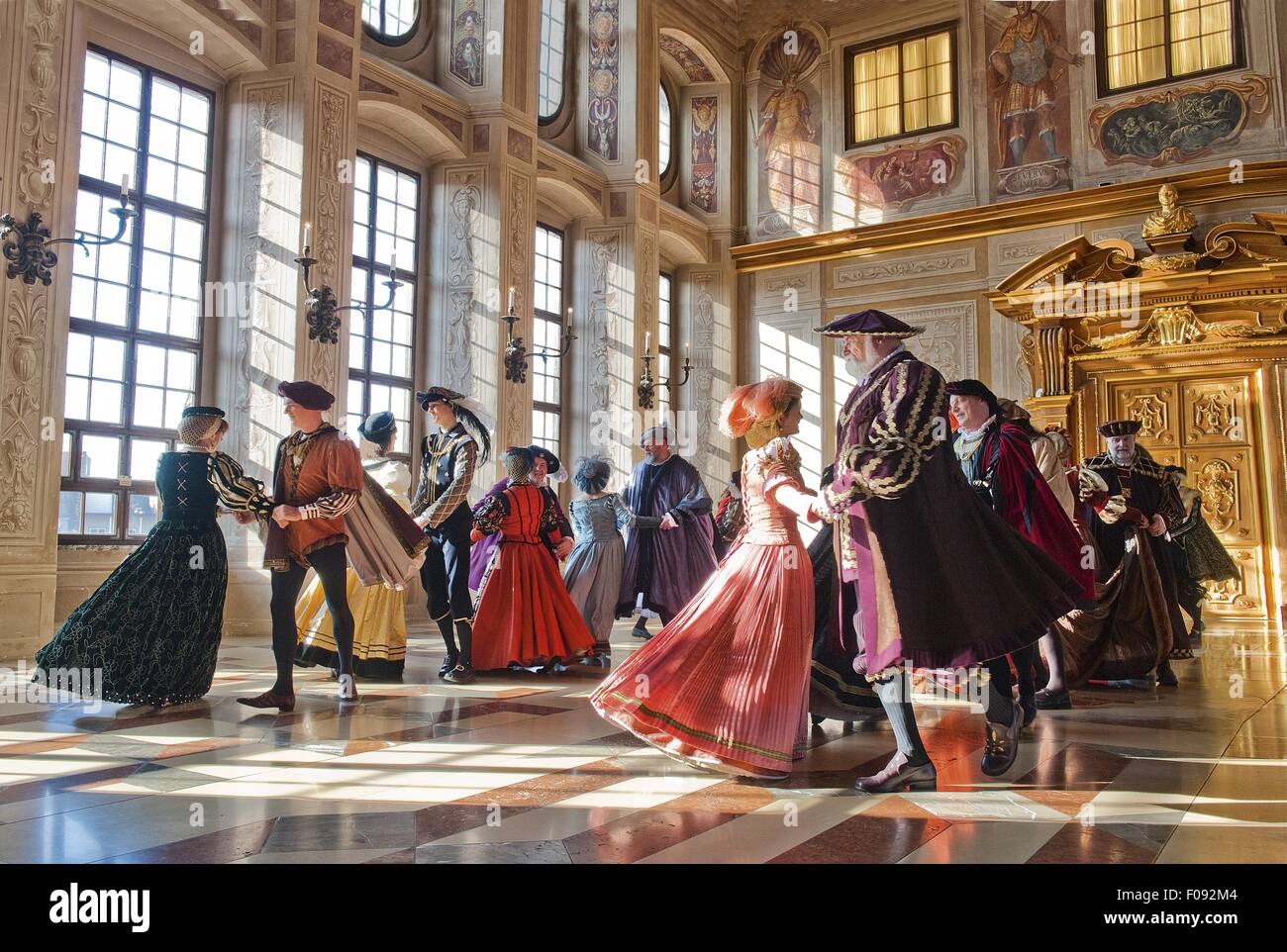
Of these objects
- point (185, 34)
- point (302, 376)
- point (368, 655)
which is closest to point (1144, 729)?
point (368, 655)

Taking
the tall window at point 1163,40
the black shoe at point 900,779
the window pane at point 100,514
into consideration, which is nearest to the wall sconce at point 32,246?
the window pane at point 100,514

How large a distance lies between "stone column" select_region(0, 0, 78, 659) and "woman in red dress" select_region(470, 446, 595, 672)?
2.94 meters

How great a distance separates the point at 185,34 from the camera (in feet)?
25.7

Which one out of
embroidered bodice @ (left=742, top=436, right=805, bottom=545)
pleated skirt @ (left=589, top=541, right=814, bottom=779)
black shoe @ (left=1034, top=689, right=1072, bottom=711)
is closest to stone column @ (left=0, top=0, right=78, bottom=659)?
pleated skirt @ (left=589, top=541, right=814, bottom=779)

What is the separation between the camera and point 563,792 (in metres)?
3.00

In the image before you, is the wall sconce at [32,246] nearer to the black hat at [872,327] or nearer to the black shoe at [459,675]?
the black shoe at [459,675]

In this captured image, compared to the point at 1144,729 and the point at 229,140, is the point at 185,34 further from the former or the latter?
the point at 1144,729

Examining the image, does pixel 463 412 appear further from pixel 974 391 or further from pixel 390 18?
pixel 390 18

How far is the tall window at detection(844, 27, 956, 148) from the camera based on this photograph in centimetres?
1316

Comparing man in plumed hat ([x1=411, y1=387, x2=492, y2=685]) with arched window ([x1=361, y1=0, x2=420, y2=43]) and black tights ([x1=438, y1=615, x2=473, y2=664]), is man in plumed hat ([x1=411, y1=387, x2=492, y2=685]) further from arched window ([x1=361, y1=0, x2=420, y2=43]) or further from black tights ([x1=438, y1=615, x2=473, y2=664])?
arched window ([x1=361, y1=0, x2=420, y2=43])

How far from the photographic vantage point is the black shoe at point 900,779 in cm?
302

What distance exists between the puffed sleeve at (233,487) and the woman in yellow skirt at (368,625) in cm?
102

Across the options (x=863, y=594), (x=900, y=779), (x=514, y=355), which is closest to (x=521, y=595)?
(x=863, y=594)

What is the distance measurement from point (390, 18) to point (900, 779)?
387 inches
